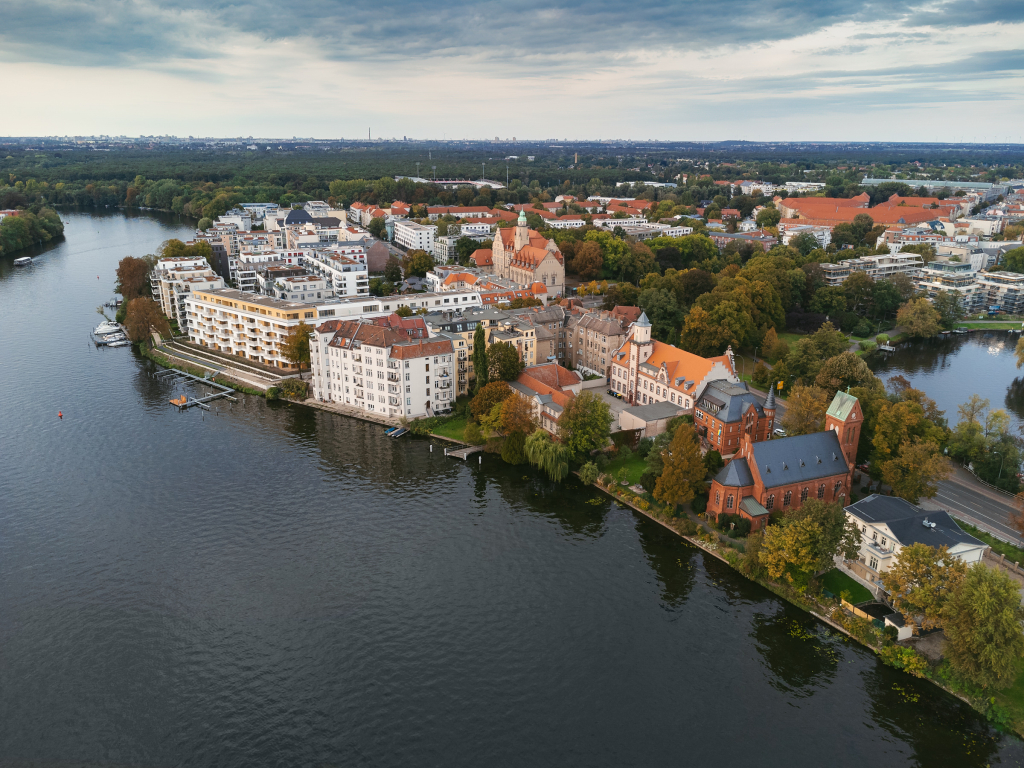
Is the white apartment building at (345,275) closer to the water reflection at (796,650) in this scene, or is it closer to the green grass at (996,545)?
the water reflection at (796,650)

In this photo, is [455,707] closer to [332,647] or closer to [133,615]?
[332,647]

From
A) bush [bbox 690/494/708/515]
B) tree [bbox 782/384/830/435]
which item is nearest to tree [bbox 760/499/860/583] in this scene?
bush [bbox 690/494/708/515]

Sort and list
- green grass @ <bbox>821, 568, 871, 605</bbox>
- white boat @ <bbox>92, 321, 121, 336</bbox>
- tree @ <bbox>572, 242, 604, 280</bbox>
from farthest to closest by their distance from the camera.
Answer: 1. tree @ <bbox>572, 242, 604, 280</bbox>
2. white boat @ <bbox>92, 321, 121, 336</bbox>
3. green grass @ <bbox>821, 568, 871, 605</bbox>

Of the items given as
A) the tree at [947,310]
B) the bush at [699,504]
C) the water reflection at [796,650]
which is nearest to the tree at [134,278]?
the bush at [699,504]

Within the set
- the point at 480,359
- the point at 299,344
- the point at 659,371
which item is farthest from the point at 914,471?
the point at 299,344

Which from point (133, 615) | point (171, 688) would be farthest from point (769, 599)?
point (133, 615)

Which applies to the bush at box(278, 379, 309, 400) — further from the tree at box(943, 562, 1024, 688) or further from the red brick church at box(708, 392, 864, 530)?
the tree at box(943, 562, 1024, 688)
